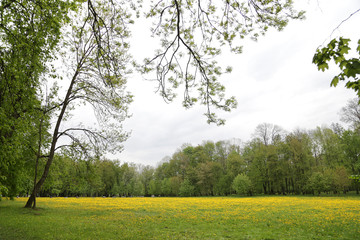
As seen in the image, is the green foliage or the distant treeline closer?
the green foliage

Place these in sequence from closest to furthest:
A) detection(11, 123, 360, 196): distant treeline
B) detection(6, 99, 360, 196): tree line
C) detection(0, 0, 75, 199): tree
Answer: detection(0, 0, 75, 199): tree → detection(6, 99, 360, 196): tree line → detection(11, 123, 360, 196): distant treeline

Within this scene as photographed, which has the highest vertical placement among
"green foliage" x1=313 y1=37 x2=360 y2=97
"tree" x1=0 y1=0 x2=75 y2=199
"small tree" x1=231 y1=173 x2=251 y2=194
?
"tree" x1=0 y1=0 x2=75 y2=199

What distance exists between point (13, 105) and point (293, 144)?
168 feet

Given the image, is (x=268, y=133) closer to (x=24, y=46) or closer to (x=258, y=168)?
(x=258, y=168)

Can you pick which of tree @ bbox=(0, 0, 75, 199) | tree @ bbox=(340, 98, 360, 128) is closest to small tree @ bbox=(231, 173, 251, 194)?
tree @ bbox=(340, 98, 360, 128)

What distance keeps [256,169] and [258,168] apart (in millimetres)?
578

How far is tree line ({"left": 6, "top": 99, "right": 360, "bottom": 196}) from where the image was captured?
103ft

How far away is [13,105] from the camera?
6.53 metres

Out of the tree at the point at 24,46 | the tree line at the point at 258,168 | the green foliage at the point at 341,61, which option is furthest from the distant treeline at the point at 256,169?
the green foliage at the point at 341,61

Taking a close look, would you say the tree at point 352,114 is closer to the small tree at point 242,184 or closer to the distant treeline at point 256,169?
the distant treeline at point 256,169

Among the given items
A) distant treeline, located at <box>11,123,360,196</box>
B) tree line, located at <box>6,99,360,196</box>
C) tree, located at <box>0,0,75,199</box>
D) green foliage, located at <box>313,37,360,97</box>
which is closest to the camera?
green foliage, located at <box>313,37,360,97</box>

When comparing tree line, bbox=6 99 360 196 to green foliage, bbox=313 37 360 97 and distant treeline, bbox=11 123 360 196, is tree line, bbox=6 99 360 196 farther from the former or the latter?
green foliage, bbox=313 37 360 97

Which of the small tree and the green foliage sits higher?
the green foliage

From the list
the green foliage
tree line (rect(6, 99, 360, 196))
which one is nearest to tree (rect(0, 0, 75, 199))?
the green foliage
